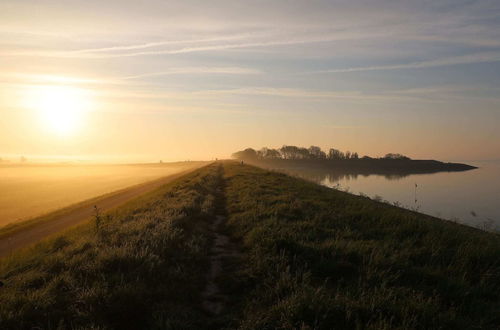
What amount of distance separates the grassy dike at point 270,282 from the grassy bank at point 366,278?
3 cm

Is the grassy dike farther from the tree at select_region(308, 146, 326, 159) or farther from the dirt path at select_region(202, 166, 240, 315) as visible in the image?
the tree at select_region(308, 146, 326, 159)

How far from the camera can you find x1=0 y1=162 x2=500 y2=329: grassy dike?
204 inches

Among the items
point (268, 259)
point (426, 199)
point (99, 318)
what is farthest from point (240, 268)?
point (426, 199)

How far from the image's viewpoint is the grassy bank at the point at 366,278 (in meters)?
5.05

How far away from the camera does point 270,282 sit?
6.63 meters

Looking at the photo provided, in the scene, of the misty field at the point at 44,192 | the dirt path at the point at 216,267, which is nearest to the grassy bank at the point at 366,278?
the dirt path at the point at 216,267

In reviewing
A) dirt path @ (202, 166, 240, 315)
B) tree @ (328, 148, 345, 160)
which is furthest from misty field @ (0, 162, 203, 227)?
tree @ (328, 148, 345, 160)

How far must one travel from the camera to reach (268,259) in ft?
25.7

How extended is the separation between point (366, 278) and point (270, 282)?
200 centimetres

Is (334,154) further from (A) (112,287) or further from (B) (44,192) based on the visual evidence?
(A) (112,287)

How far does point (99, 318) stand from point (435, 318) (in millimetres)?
5521

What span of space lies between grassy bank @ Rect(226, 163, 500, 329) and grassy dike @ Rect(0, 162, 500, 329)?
3 centimetres

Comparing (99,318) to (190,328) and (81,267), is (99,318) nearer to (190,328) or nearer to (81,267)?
(190,328)

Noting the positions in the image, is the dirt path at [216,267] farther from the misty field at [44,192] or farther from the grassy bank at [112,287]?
the misty field at [44,192]
